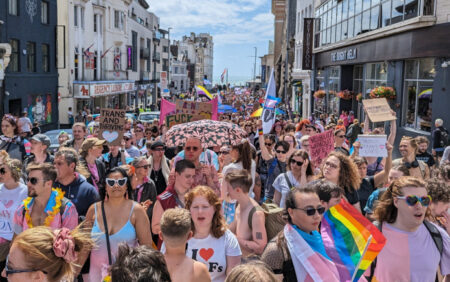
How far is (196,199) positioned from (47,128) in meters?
25.9

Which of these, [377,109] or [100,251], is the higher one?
[377,109]

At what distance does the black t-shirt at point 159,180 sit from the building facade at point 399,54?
32.7 ft

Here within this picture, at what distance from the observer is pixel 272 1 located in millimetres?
75812

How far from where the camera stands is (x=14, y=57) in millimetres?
23188

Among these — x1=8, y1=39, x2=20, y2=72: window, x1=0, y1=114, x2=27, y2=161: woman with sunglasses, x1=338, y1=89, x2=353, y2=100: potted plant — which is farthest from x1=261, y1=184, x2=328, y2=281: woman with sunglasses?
x1=8, y1=39, x2=20, y2=72: window

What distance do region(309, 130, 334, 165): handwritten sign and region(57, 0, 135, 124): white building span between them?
22.6 m

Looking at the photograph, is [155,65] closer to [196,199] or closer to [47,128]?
[47,128]

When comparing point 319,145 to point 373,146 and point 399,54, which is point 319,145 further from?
point 399,54

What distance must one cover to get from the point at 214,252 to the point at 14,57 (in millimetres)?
22535

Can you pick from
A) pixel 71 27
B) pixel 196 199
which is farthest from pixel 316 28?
pixel 196 199

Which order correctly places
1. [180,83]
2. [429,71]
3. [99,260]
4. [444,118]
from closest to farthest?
[99,260] → [444,118] → [429,71] → [180,83]

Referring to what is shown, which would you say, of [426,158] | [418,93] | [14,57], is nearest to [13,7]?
[14,57]

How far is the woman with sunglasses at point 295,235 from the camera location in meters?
3.16

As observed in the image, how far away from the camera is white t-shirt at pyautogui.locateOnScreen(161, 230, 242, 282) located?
397 centimetres
